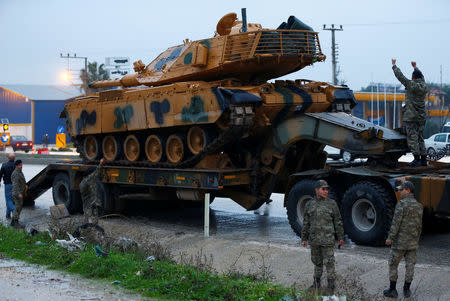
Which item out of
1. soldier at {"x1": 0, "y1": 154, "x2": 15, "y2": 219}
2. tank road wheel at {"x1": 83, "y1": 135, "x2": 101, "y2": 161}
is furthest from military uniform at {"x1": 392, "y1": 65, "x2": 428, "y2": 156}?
soldier at {"x1": 0, "y1": 154, "x2": 15, "y2": 219}

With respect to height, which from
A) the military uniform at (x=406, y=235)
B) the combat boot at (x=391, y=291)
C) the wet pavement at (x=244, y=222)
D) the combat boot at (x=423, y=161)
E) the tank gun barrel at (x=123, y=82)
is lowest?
the wet pavement at (x=244, y=222)

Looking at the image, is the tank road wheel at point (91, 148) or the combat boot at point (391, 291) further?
the tank road wheel at point (91, 148)

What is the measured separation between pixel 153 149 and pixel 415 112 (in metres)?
6.10

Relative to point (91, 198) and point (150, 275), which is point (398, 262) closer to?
point (150, 275)

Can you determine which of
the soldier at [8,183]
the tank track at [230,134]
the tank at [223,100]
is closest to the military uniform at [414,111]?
the tank at [223,100]

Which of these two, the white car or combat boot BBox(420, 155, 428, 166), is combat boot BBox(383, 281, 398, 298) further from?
the white car

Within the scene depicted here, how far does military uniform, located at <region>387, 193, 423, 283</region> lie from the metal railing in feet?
20.8

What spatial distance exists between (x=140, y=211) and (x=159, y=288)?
9062 mm

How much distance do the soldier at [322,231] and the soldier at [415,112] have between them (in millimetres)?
4442

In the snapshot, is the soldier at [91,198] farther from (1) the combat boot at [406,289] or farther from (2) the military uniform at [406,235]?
(1) the combat boot at [406,289]

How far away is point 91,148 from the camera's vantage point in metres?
18.2

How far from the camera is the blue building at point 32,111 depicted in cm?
7088

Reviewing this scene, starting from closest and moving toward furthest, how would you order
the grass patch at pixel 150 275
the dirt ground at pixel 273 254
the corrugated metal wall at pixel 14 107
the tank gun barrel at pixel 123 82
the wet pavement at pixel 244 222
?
the grass patch at pixel 150 275 < the dirt ground at pixel 273 254 < the wet pavement at pixel 244 222 < the tank gun barrel at pixel 123 82 < the corrugated metal wall at pixel 14 107

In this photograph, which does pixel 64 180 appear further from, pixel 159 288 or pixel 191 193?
pixel 159 288
